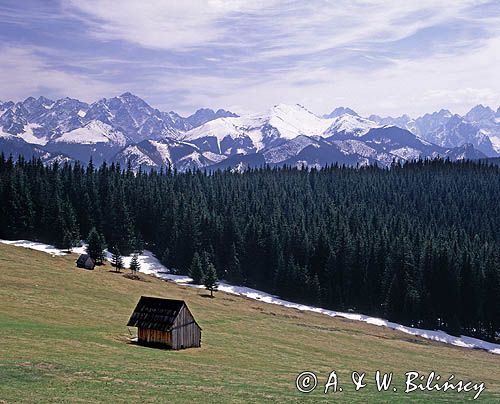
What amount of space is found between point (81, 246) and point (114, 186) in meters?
31.2

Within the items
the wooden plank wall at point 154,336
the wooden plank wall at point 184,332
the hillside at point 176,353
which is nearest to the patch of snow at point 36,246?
the hillside at point 176,353

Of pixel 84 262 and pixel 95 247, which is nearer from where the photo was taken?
pixel 84 262

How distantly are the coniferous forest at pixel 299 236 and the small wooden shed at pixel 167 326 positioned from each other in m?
56.1

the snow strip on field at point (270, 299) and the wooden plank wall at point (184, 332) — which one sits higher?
the wooden plank wall at point (184, 332)

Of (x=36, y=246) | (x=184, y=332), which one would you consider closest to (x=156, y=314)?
(x=184, y=332)

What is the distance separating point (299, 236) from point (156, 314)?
81733 millimetres

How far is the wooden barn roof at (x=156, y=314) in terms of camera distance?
55312 mm

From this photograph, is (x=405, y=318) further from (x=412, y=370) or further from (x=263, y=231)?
(x=412, y=370)

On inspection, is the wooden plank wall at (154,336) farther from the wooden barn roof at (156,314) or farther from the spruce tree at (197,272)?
the spruce tree at (197,272)

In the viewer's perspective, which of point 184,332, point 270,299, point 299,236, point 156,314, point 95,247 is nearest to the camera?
point 184,332

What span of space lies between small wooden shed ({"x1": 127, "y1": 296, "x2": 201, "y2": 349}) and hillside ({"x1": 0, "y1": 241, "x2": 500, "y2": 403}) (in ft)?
6.94

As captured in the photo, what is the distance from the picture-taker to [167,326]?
5484cm

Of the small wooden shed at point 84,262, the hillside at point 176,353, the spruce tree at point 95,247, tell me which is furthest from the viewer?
the spruce tree at point 95,247

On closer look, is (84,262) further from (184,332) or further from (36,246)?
(184,332)
